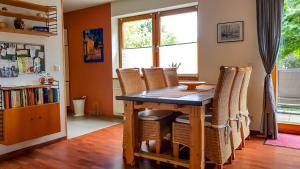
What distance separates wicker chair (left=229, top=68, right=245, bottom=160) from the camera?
268cm

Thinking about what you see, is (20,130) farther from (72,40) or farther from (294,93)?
(294,93)

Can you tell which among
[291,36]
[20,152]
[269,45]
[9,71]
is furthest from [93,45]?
[291,36]

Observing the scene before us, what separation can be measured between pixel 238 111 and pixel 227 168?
0.78 metres

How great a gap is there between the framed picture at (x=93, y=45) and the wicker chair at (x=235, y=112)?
3.36m

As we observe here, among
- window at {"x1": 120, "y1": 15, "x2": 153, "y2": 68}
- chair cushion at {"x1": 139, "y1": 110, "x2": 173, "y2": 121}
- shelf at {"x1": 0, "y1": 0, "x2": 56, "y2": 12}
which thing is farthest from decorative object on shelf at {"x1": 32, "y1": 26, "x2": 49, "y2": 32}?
window at {"x1": 120, "y1": 15, "x2": 153, "y2": 68}

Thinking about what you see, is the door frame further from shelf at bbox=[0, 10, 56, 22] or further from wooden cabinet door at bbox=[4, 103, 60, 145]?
shelf at bbox=[0, 10, 56, 22]

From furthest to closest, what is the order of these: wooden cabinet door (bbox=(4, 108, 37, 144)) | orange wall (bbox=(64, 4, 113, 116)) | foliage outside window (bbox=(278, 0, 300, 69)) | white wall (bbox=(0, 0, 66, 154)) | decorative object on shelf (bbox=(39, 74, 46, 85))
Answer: orange wall (bbox=(64, 4, 113, 116)) → foliage outside window (bbox=(278, 0, 300, 69)) → decorative object on shelf (bbox=(39, 74, 46, 85)) → white wall (bbox=(0, 0, 66, 154)) → wooden cabinet door (bbox=(4, 108, 37, 144))

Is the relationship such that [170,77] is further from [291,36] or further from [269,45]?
[291,36]

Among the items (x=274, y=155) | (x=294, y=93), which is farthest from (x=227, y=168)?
(x=294, y=93)

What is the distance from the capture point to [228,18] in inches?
152

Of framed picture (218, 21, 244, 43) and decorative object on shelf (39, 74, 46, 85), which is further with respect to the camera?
framed picture (218, 21, 244, 43)

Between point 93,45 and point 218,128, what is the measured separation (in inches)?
155

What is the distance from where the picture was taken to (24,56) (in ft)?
10.3

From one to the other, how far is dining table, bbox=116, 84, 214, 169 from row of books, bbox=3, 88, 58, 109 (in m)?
1.27
